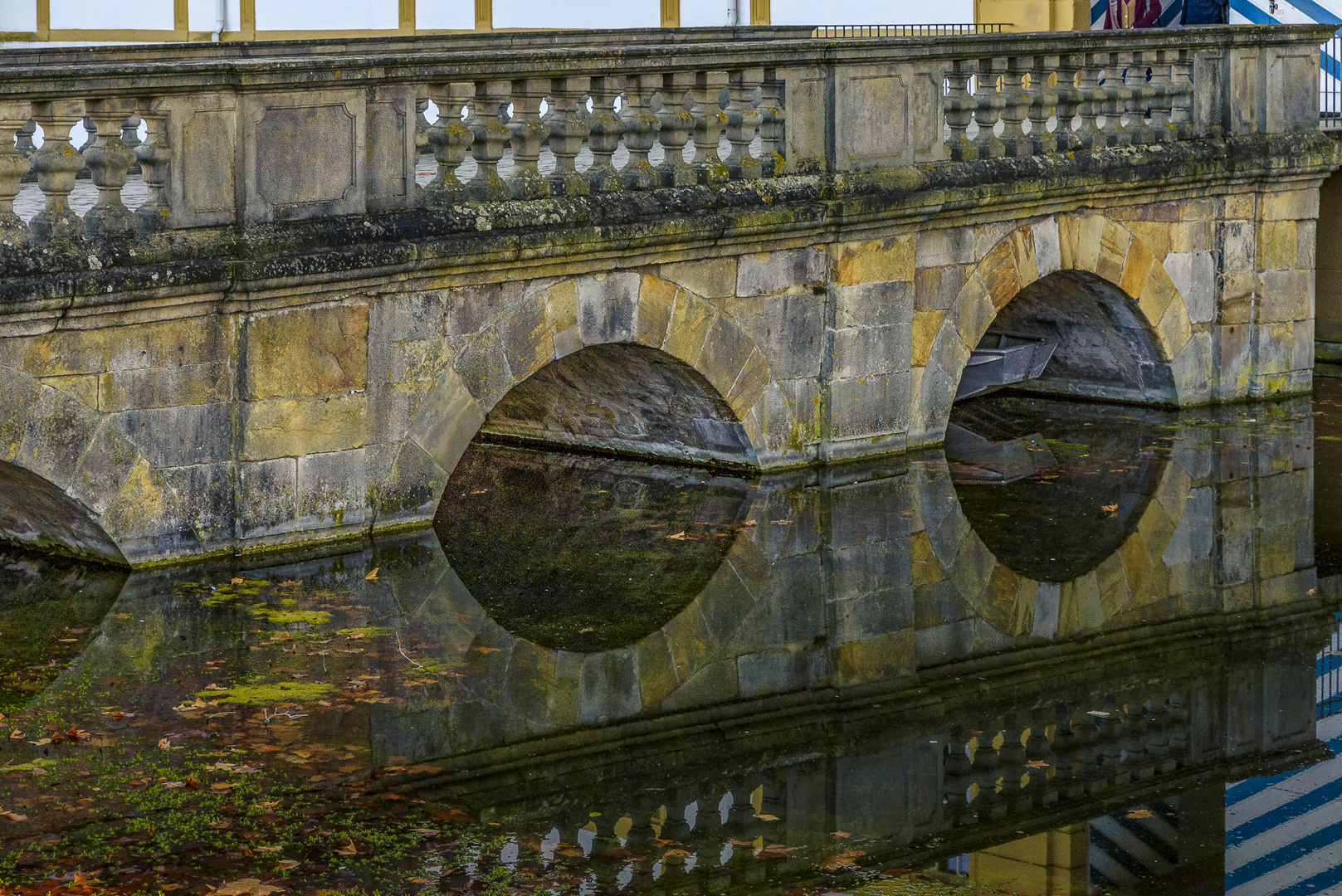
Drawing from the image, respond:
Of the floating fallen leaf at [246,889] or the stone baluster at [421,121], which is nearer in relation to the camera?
the floating fallen leaf at [246,889]

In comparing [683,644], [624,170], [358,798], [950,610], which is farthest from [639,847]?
[624,170]

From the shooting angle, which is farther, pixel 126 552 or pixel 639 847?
pixel 126 552

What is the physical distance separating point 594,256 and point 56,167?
276 centimetres

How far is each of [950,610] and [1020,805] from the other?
232 centimetres

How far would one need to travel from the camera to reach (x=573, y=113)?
9953 millimetres

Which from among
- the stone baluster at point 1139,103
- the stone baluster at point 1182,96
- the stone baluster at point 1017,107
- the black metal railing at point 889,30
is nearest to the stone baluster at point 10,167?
the stone baluster at point 1017,107

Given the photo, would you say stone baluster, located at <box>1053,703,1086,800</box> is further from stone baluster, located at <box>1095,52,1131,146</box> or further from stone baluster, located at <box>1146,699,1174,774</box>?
stone baluster, located at <box>1095,52,1131,146</box>

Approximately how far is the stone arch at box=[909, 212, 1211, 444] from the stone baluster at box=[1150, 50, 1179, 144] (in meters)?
0.76

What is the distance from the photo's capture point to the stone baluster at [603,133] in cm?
1005

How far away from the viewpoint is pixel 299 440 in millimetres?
9211

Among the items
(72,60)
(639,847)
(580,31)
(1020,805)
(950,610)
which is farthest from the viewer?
(580,31)

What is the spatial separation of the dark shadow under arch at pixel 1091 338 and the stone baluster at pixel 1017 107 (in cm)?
114

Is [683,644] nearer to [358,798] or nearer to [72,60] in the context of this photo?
[358,798]

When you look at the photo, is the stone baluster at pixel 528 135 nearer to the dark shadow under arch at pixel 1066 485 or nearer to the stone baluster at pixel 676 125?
the stone baluster at pixel 676 125
